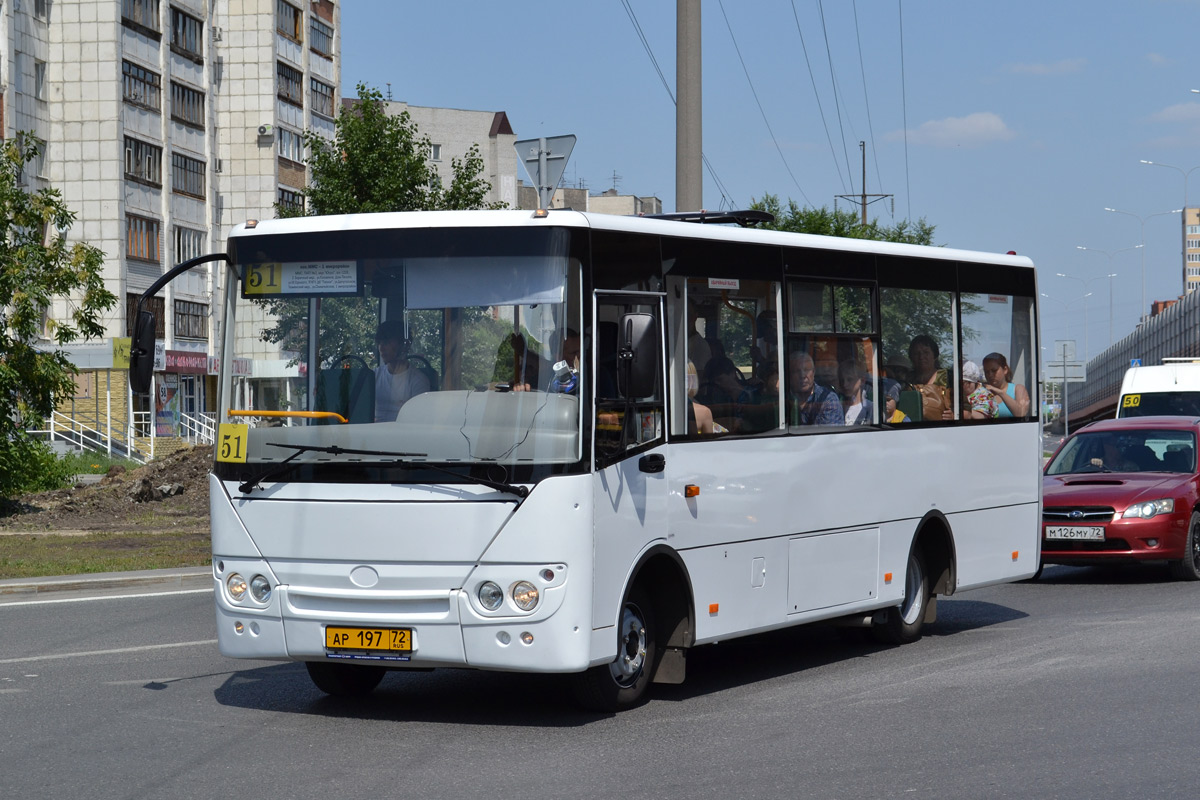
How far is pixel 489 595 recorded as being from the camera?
846 cm

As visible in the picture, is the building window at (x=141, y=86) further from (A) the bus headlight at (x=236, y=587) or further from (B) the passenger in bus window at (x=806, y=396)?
(A) the bus headlight at (x=236, y=587)

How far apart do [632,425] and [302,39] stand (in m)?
69.3

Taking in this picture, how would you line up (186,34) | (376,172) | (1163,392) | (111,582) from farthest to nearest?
(186,34) → (376,172) → (1163,392) → (111,582)

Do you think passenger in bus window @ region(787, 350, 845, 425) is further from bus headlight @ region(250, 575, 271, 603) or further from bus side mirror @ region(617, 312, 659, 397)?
bus headlight @ region(250, 575, 271, 603)

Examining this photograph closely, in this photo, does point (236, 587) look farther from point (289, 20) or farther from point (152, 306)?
point (289, 20)

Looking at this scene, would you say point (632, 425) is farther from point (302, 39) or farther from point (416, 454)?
point (302, 39)

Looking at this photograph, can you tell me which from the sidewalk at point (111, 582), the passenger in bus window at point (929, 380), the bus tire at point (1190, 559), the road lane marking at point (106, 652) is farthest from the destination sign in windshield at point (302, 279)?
the bus tire at point (1190, 559)

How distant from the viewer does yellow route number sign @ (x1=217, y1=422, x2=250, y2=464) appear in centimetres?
896

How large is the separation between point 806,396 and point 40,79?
53826mm

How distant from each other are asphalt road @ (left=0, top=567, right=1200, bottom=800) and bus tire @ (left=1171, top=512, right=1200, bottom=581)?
13.6 feet

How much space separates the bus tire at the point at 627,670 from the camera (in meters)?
8.94

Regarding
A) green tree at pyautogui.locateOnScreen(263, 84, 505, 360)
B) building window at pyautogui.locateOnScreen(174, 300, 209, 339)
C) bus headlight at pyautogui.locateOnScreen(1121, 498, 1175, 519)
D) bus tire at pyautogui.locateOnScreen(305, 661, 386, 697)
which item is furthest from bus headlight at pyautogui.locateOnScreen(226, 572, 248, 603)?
building window at pyautogui.locateOnScreen(174, 300, 209, 339)

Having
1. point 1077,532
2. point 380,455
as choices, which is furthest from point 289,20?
point 380,455

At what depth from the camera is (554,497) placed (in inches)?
331
